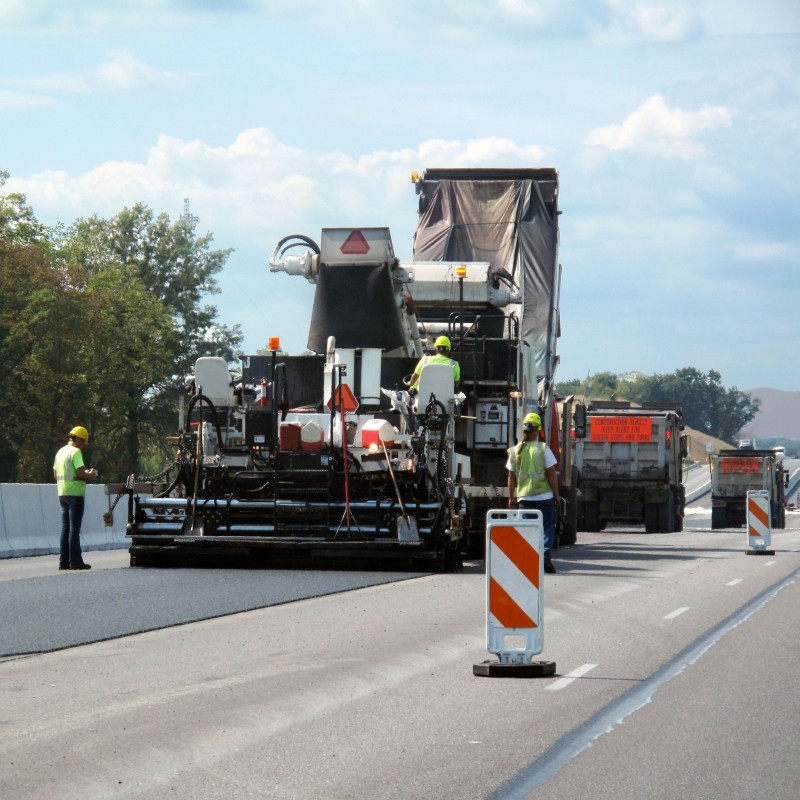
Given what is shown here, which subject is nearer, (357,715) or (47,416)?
(357,715)

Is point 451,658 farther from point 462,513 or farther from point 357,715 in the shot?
point 462,513

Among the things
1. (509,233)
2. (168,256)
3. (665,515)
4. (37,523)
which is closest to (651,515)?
(665,515)

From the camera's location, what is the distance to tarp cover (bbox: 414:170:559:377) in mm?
22750

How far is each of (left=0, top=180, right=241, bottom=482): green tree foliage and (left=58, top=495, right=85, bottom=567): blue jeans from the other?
105 feet

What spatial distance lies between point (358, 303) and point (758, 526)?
10.3 meters

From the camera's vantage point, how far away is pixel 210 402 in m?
18.1

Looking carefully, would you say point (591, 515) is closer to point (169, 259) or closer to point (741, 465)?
point (741, 465)

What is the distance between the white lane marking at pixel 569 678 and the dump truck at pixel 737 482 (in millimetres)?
44415

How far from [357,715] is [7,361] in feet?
169

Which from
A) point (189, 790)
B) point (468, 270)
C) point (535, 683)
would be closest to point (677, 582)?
point (468, 270)

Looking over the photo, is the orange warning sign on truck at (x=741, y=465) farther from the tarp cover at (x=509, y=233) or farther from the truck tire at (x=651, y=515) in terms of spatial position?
the tarp cover at (x=509, y=233)

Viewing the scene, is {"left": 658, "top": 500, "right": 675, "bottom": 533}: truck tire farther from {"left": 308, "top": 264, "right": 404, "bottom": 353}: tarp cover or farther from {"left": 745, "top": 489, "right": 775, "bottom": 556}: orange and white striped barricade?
{"left": 308, "top": 264, "right": 404, "bottom": 353}: tarp cover

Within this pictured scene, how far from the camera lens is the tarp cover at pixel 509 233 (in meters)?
22.8

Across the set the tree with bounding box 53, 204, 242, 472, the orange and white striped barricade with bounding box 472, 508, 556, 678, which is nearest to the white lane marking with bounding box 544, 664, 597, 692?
the orange and white striped barricade with bounding box 472, 508, 556, 678
